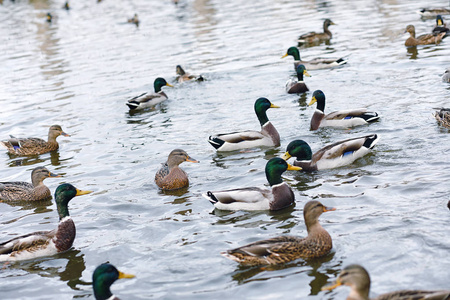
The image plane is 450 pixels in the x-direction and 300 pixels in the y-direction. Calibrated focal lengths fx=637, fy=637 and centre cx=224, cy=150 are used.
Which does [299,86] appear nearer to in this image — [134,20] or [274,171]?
[274,171]

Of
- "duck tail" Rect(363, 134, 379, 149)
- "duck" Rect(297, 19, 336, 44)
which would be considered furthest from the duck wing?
"duck" Rect(297, 19, 336, 44)

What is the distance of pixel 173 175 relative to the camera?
11.1 metres

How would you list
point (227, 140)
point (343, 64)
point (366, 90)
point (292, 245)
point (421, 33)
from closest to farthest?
point (292, 245)
point (227, 140)
point (366, 90)
point (343, 64)
point (421, 33)

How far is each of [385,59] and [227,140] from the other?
28.0 feet

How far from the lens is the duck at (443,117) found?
39.5ft

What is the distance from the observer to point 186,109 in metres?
17.0

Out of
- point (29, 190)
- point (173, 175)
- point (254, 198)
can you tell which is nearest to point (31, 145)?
point (29, 190)

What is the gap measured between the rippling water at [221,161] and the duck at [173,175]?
20 cm

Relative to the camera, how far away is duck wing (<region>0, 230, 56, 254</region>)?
28.4 ft

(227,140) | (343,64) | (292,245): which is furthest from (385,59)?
(292,245)

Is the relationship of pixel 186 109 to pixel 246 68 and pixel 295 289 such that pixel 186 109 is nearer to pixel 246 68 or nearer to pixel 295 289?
pixel 246 68

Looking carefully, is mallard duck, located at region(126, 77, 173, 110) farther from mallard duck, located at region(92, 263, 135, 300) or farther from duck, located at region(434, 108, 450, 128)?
mallard duck, located at region(92, 263, 135, 300)

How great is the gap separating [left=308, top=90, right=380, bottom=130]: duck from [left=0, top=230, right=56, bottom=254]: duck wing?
6.75 meters

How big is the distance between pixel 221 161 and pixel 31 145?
15.4ft
